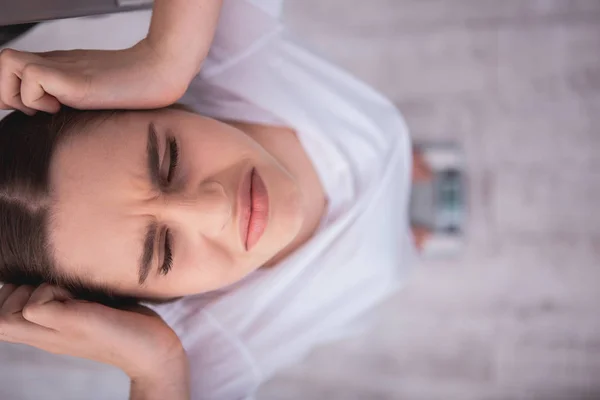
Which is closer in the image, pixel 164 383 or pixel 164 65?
pixel 164 65

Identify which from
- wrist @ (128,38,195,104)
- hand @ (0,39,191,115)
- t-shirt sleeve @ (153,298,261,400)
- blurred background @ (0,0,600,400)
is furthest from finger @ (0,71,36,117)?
blurred background @ (0,0,600,400)

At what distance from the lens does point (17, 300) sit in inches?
25.5

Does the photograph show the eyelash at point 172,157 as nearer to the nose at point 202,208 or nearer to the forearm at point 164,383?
the nose at point 202,208

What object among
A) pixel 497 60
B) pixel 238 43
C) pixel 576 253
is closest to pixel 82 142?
pixel 238 43

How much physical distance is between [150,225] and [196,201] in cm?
6

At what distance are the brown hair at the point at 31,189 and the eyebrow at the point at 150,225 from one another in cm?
6

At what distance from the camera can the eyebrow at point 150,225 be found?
592mm

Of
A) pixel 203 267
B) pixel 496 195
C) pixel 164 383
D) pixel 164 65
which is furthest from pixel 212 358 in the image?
pixel 496 195

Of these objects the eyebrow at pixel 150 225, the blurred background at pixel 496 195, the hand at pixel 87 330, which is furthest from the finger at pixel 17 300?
the blurred background at pixel 496 195

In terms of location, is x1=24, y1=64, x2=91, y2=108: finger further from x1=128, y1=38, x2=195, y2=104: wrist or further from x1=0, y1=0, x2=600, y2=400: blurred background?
x1=0, y1=0, x2=600, y2=400: blurred background

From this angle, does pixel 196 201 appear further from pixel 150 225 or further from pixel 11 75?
pixel 11 75

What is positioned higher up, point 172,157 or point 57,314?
→ point 172,157

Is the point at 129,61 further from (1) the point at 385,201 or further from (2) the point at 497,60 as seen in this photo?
(2) the point at 497,60

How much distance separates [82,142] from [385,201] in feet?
1.55
